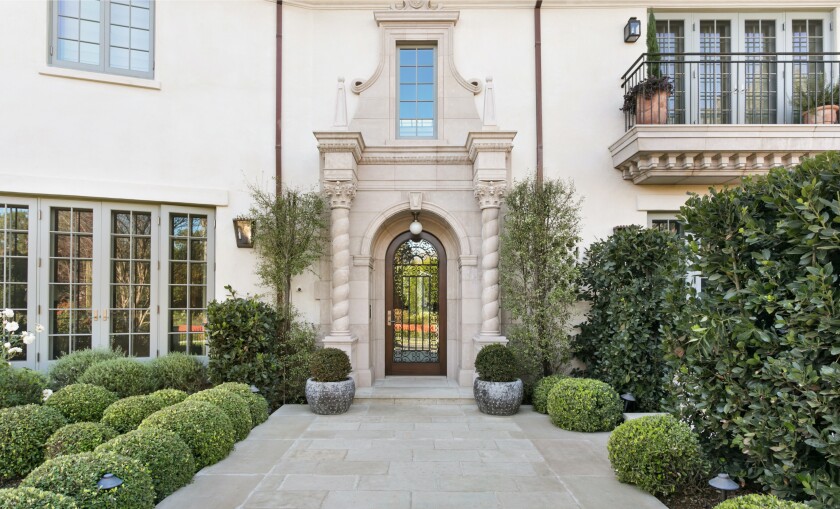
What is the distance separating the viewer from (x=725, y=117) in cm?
809

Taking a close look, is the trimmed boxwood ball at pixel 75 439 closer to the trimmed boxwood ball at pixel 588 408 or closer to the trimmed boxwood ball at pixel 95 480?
the trimmed boxwood ball at pixel 95 480

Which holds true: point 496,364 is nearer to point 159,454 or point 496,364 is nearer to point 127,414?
point 159,454

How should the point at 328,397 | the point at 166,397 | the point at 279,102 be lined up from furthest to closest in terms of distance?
the point at 279,102, the point at 328,397, the point at 166,397

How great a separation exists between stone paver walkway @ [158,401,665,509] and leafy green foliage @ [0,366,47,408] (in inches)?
110

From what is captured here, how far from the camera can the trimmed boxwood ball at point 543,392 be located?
6453mm

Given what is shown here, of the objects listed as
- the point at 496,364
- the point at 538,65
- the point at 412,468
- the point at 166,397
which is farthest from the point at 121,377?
the point at 538,65

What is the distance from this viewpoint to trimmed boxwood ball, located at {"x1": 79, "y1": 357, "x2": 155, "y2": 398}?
6164 millimetres

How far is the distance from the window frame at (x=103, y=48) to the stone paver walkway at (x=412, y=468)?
5972 millimetres

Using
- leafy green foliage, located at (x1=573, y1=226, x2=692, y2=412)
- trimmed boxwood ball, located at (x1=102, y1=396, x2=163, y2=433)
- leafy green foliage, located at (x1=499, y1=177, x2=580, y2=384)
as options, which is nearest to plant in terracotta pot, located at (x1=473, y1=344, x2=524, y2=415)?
leafy green foliage, located at (x1=499, y1=177, x2=580, y2=384)

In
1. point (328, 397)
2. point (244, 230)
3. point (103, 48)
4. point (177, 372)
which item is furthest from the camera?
point (244, 230)

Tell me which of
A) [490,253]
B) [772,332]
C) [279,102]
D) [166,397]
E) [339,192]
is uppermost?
[279,102]

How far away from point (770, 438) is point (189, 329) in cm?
766

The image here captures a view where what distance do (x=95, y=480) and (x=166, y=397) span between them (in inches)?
93.2

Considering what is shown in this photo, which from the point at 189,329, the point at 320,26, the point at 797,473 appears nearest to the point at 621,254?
the point at 797,473
